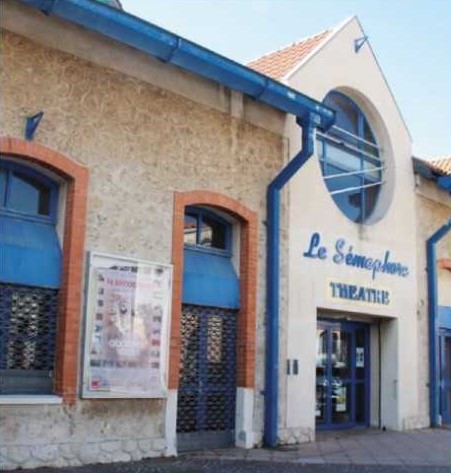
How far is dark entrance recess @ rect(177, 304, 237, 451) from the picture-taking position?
11.0 metres

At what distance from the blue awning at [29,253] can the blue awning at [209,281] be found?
2325 mm

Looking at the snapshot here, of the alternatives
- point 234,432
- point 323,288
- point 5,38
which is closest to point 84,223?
point 5,38

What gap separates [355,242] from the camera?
14398 millimetres

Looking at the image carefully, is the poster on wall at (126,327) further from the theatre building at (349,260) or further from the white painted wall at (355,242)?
the white painted wall at (355,242)

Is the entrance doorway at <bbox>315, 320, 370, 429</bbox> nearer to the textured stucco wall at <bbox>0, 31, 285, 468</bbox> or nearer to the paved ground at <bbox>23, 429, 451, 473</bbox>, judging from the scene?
the paved ground at <bbox>23, 429, 451, 473</bbox>

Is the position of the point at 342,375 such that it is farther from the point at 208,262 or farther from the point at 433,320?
the point at 208,262

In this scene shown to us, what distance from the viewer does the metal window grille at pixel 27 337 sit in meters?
8.99

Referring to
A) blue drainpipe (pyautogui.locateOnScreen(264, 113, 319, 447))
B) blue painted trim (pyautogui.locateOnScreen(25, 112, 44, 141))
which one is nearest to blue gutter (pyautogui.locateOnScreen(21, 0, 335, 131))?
blue drainpipe (pyautogui.locateOnScreen(264, 113, 319, 447))

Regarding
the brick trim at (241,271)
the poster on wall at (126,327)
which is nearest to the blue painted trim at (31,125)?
the poster on wall at (126,327)

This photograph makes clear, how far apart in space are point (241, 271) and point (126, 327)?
270 centimetres

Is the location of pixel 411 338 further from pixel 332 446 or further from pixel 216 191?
pixel 216 191

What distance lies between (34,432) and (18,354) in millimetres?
980

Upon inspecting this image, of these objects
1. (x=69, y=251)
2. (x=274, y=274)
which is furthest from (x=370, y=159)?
(x=69, y=251)

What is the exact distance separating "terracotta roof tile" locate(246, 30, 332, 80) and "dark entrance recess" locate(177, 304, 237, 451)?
4.88m
